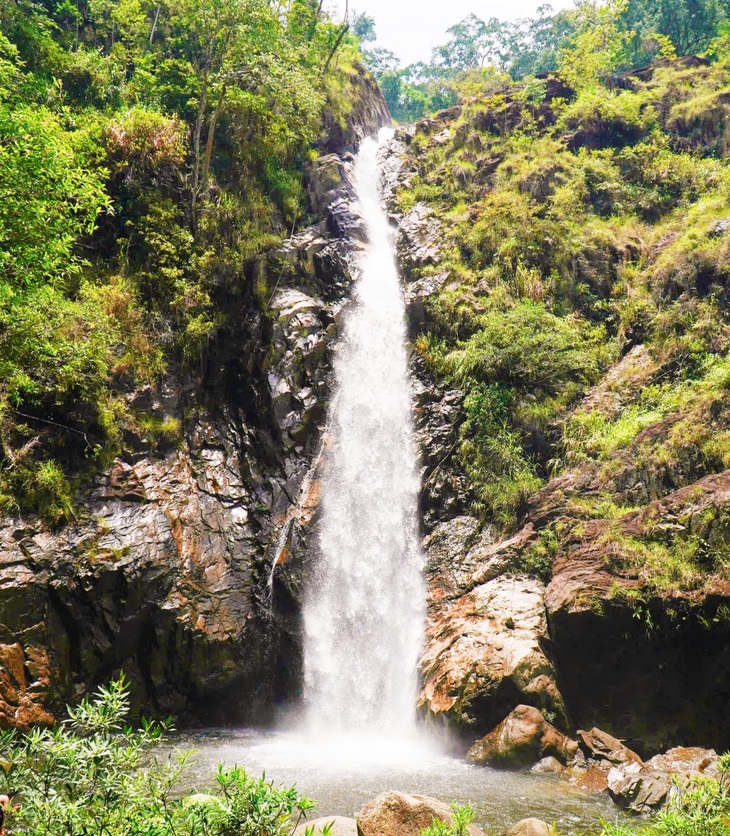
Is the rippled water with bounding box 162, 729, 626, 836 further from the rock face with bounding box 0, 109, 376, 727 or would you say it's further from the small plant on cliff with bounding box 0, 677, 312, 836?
the small plant on cliff with bounding box 0, 677, 312, 836

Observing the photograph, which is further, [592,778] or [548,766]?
[548,766]

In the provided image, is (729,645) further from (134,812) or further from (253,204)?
(253,204)

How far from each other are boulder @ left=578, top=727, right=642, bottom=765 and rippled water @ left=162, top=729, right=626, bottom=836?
114cm

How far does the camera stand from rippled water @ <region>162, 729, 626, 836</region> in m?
8.42

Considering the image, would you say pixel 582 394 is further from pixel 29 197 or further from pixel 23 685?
pixel 23 685

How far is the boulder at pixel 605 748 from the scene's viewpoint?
1005 cm

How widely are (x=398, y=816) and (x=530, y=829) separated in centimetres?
163

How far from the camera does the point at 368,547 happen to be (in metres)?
15.6

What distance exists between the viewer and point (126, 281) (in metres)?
16.8

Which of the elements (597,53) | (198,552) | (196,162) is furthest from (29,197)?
(597,53)

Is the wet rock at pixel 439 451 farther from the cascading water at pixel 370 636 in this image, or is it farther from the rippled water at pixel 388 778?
the rippled water at pixel 388 778

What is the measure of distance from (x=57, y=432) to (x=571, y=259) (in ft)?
55.5

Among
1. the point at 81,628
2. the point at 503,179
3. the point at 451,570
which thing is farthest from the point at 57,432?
the point at 503,179

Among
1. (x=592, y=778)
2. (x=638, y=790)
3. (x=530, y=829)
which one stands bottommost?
(x=592, y=778)
